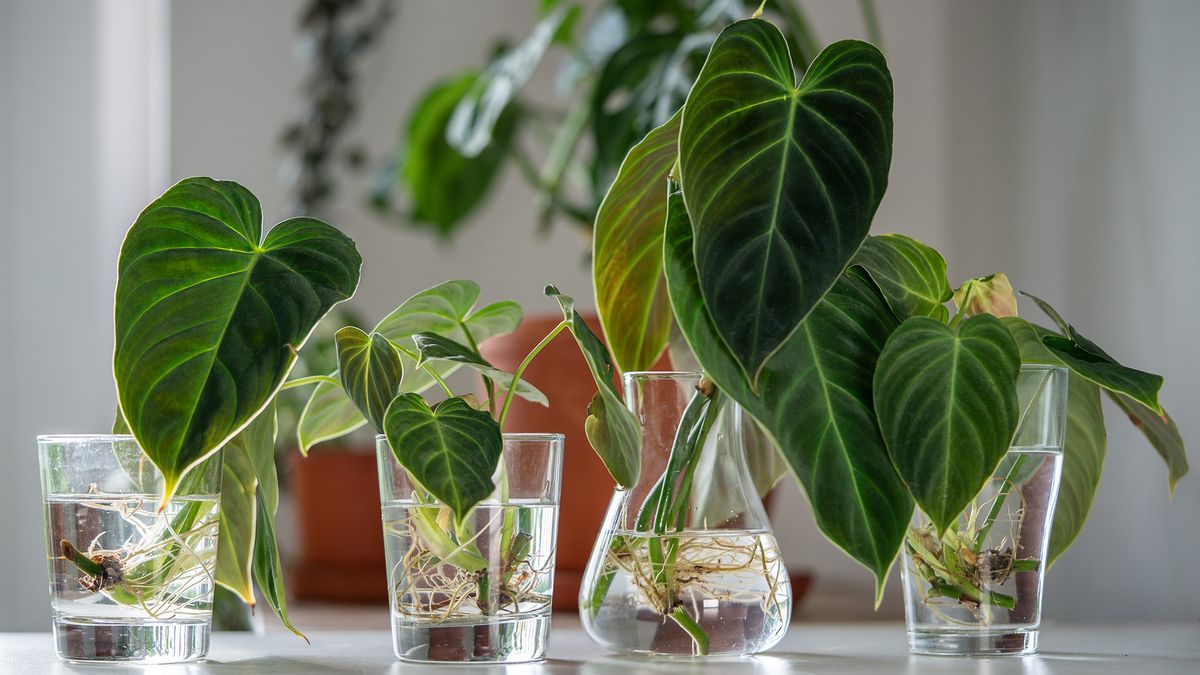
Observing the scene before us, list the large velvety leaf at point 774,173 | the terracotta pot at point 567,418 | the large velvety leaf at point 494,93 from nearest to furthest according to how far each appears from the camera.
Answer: the large velvety leaf at point 774,173
the terracotta pot at point 567,418
the large velvety leaf at point 494,93

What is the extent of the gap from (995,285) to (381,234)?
→ 1190 mm

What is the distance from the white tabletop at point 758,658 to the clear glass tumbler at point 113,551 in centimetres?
2

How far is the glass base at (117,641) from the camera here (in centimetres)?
51

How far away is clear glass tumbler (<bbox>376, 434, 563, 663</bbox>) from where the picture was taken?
0.50 metres

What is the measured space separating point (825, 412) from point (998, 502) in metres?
0.13

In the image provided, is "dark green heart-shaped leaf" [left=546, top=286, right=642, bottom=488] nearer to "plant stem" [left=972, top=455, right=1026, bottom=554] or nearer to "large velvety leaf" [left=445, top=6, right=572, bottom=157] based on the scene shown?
"plant stem" [left=972, top=455, right=1026, bottom=554]

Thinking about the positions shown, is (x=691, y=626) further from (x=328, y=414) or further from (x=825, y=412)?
(x=328, y=414)

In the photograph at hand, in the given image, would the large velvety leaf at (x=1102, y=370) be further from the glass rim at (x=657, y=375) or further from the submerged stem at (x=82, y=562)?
the submerged stem at (x=82, y=562)

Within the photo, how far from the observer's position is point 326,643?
65cm

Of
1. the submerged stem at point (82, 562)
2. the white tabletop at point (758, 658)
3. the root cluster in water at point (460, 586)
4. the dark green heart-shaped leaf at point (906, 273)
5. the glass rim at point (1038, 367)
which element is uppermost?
the dark green heart-shaped leaf at point (906, 273)

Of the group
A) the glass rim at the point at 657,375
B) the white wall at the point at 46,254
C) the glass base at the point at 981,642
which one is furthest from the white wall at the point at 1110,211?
the white wall at the point at 46,254

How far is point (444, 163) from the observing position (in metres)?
1.35

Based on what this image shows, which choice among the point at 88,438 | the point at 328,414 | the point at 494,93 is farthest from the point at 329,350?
the point at 88,438

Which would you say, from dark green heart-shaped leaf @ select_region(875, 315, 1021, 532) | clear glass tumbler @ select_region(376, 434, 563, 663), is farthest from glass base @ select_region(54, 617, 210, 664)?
dark green heart-shaped leaf @ select_region(875, 315, 1021, 532)
